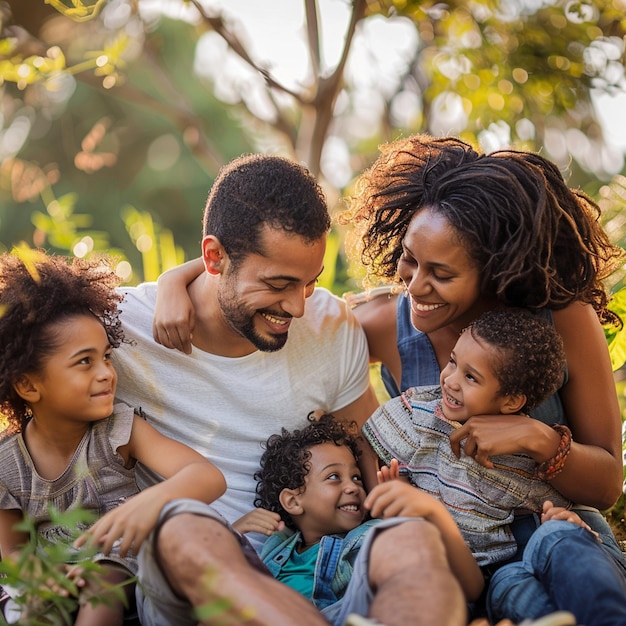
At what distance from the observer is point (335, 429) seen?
9.75ft

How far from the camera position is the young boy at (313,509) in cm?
254

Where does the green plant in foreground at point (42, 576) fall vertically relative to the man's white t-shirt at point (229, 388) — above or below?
above

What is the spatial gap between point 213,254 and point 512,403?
3.50ft

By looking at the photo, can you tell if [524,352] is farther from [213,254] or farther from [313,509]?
[213,254]

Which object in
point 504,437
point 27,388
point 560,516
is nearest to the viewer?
point 560,516

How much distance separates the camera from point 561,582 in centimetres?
209

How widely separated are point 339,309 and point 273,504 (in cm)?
74

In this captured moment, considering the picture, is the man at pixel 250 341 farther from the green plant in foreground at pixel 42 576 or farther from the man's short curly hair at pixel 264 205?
the green plant in foreground at pixel 42 576

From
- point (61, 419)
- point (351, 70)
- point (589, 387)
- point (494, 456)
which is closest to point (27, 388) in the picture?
point (61, 419)

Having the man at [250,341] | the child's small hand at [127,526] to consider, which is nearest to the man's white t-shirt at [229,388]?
the man at [250,341]

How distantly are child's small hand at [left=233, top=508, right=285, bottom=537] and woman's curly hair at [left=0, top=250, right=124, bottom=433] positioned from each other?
689mm

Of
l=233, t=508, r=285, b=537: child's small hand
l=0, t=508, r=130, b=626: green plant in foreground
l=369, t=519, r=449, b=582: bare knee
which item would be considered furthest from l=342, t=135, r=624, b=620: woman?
l=0, t=508, r=130, b=626: green plant in foreground

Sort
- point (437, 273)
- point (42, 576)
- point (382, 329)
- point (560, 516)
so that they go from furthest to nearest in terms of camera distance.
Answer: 1. point (382, 329)
2. point (437, 273)
3. point (560, 516)
4. point (42, 576)

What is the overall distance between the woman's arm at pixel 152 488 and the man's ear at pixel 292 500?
0.38 m
